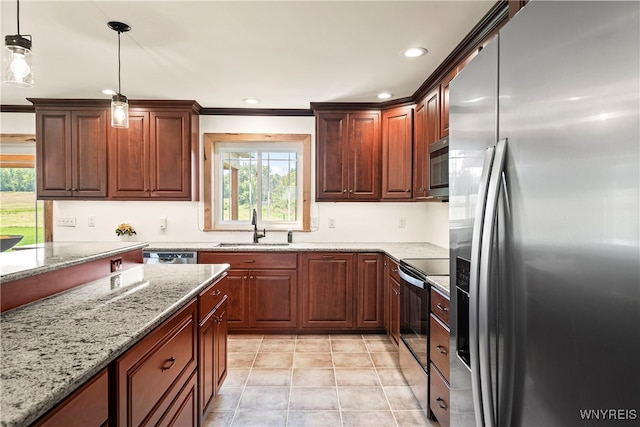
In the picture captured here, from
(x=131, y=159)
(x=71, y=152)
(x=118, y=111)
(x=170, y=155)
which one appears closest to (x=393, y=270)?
(x=118, y=111)

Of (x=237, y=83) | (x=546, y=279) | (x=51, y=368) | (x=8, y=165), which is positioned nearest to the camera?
(x=546, y=279)

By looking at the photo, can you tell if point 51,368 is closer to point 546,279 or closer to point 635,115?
point 546,279

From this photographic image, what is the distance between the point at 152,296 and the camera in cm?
163

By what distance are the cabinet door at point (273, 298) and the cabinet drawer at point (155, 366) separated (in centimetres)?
177

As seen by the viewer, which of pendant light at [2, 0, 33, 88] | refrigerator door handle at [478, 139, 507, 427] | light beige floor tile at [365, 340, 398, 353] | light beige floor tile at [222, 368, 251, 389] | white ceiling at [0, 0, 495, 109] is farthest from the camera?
light beige floor tile at [365, 340, 398, 353]

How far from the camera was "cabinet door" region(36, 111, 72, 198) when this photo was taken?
3.71m

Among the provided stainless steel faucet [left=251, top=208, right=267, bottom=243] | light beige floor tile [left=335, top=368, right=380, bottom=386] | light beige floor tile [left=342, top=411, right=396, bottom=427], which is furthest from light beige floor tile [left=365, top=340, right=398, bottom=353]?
stainless steel faucet [left=251, top=208, right=267, bottom=243]

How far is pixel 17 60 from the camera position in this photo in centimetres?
156

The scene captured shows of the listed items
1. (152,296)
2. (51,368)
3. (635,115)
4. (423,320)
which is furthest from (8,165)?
(635,115)

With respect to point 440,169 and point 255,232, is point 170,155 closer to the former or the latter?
point 255,232

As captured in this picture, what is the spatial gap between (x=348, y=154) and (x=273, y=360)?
2.18 m

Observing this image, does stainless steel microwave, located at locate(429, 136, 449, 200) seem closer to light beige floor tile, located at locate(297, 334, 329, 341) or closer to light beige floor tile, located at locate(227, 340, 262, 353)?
light beige floor tile, located at locate(297, 334, 329, 341)

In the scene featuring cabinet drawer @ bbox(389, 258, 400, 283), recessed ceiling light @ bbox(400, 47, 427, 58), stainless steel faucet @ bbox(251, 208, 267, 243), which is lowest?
cabinet drawer @ bbox(389, 258, 400, 283)

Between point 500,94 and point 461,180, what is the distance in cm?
36
